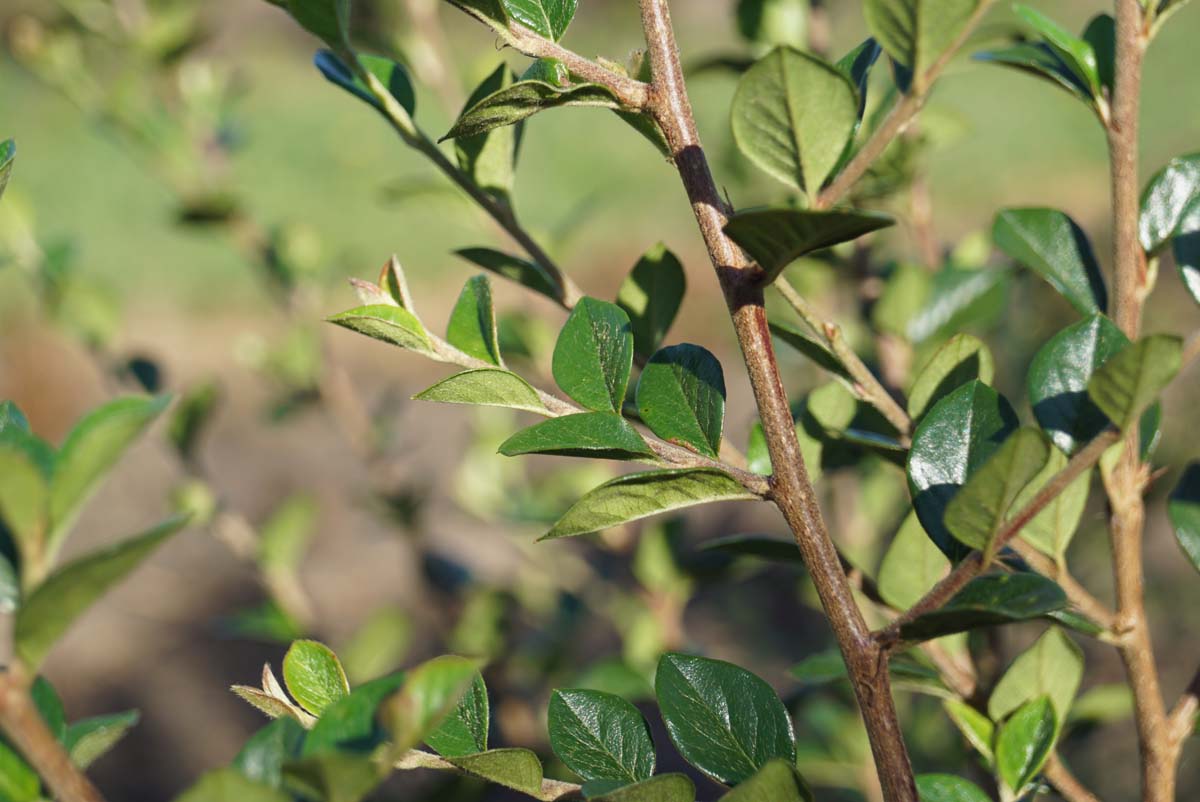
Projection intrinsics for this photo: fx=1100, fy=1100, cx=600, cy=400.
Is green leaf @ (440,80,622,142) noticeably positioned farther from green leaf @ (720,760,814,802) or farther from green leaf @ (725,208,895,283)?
green leaf @ (720,760,814,802)

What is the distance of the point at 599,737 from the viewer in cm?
35

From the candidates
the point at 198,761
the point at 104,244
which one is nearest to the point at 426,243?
the point at 104,244

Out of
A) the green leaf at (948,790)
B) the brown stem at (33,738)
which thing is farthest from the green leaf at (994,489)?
the brown stem at (33,738)

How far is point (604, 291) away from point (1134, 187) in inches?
150

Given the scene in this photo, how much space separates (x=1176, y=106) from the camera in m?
5.12

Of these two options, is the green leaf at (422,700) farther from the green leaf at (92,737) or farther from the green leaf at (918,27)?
the green leaf at (918,27)

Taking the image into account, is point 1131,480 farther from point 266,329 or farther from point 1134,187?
point 266,329

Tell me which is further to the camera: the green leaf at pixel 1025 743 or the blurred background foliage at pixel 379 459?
the blurred background foliage at pixel 379 459

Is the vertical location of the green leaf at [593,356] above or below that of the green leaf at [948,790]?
above

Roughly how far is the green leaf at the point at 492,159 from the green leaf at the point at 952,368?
0.18 m

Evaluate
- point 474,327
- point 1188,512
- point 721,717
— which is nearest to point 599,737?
point 721,717

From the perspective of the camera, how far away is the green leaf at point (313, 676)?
12.6 inches

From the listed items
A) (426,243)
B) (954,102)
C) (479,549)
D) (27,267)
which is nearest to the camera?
(27,267)

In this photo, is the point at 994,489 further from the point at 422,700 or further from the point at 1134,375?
the point at 422,700
